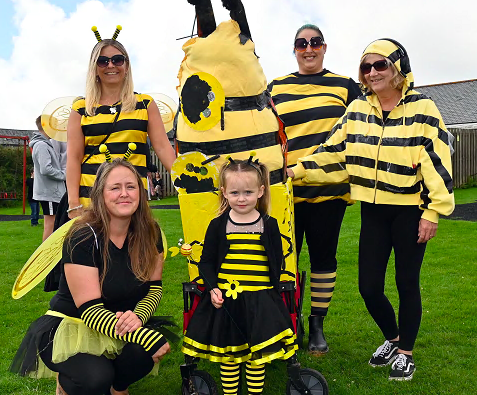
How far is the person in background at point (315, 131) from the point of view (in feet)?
10.6

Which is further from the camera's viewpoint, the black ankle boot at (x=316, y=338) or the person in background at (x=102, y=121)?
the black ankle boot at (x=316, y=338)

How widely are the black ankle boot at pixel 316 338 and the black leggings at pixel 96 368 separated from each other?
1.31 m

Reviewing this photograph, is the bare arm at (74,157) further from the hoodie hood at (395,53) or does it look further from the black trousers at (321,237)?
the hoodie hood at (395,53)

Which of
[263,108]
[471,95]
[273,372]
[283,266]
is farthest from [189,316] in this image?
[471,95]

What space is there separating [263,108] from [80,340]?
151 centimetres

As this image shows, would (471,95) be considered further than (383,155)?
Yes

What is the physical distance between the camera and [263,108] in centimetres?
274

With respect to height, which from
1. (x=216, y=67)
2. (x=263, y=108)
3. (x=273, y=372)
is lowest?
(x=273, y=372)

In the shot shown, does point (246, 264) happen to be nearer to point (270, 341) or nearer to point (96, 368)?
point (270, 341)

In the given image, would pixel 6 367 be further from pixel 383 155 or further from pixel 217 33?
pixel 383 155

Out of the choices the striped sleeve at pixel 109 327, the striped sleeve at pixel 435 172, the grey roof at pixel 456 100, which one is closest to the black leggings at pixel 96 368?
the striped sleeve at pixel 109 327

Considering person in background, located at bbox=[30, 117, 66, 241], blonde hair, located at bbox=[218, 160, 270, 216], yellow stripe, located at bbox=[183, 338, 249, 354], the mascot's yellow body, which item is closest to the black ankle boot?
the mascot's yellow body

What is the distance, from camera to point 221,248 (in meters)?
2.52

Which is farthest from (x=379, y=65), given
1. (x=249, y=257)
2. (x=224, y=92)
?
(x=249, y=257)
